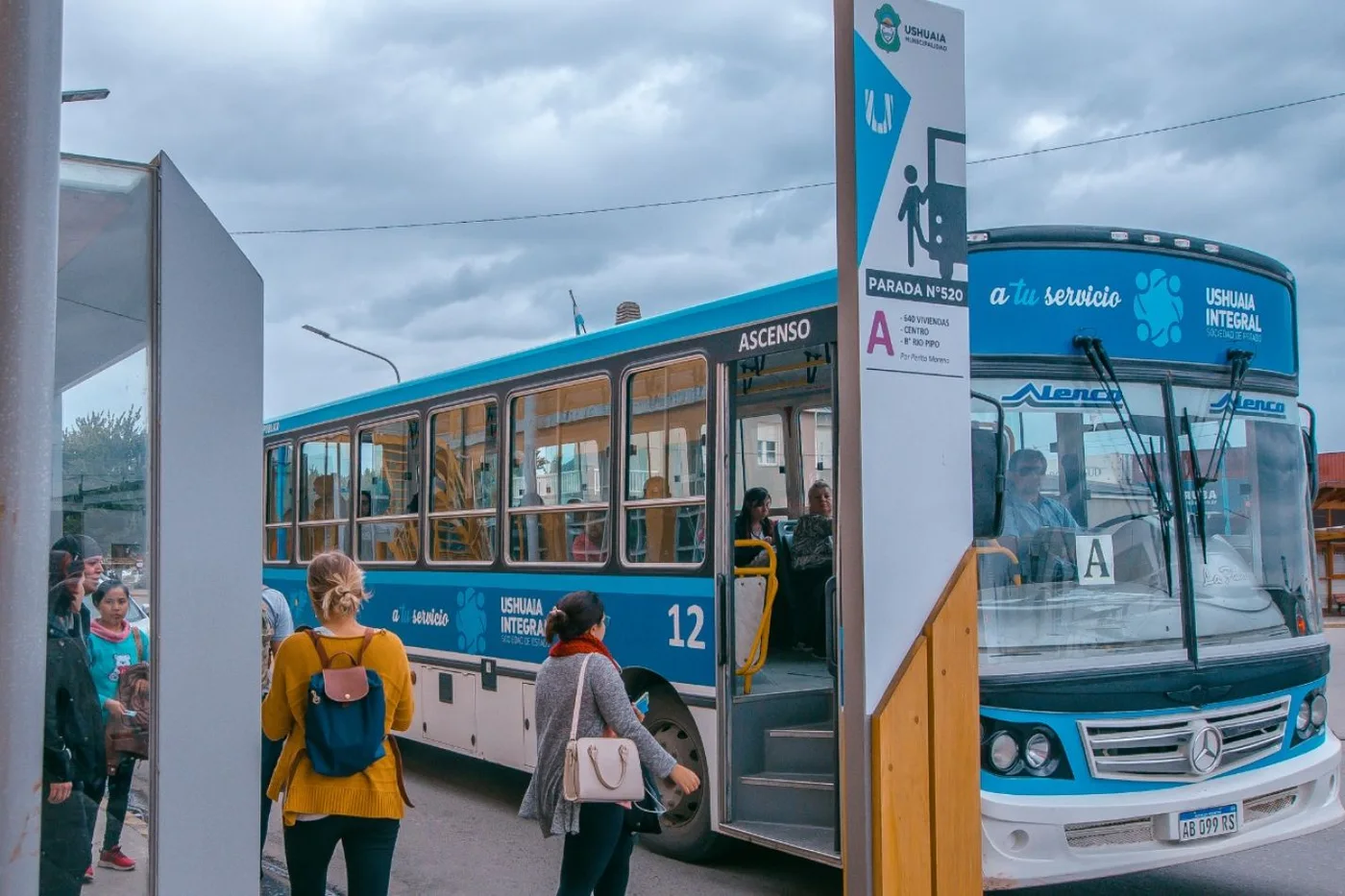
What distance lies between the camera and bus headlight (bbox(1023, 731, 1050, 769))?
16.8 feet

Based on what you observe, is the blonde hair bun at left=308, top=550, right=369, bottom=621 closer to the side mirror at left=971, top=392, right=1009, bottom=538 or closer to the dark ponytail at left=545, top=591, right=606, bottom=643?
the dark ponytail at left=545, top=591, right=606, bottom=643

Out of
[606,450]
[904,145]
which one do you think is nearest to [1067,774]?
[904,145]

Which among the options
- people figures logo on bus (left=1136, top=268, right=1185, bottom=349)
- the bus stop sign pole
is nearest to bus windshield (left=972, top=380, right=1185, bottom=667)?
people figures logo on bus (left=1136, top=268, right=1185, bottom=349)

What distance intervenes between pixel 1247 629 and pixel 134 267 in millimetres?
4882

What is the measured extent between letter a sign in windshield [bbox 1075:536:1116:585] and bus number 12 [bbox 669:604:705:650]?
2.06 meters

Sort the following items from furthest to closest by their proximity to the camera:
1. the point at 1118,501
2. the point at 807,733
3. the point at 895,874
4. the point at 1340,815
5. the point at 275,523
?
1. the point at 275,523
2. the point at 807,733
3. the point at 1340,815
4. the point at 1118,501
5. the point at 895,874

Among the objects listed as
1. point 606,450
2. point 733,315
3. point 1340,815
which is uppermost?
point 733,315

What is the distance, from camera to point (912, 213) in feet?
13.8

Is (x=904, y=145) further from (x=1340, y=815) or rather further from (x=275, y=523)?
(x=275, y=523)

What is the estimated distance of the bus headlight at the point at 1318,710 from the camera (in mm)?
5945

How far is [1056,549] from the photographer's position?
5.39m

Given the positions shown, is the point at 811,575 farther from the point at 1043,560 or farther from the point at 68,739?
the point at 68,739

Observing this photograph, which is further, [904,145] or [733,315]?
[733,315]

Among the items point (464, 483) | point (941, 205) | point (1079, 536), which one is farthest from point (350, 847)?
point (464, 483)
